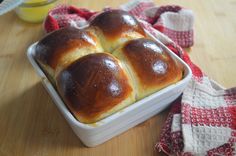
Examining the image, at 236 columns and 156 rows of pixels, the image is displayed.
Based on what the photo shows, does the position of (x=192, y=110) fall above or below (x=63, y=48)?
below

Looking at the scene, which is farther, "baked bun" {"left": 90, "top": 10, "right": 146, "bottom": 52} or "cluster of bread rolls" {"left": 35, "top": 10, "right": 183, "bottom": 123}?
"baked bun" {"left": 90, "top": 10, "right": 146, "bottom": 52}

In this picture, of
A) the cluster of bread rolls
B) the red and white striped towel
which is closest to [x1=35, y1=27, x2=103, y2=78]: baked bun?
the cluster of bread rolls

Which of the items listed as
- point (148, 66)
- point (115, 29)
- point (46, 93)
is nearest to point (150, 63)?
point (148, 66)

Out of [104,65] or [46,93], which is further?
[46,93]

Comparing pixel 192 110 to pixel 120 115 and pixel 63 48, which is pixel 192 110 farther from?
pixel 63 48

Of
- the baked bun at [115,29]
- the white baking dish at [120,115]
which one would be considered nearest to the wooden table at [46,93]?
the white baking dish at [120,115]

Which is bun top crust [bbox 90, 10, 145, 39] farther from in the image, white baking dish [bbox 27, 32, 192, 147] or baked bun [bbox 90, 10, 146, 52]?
white baking dish [bbox 27, 32, 192, 147]
